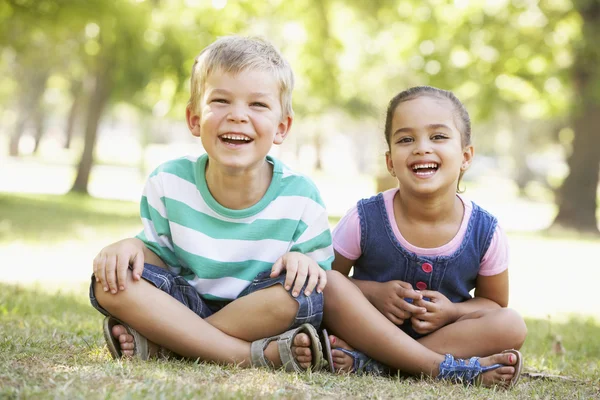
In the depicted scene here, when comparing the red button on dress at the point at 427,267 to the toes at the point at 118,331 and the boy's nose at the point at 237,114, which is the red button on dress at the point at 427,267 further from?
the toes at the point at 118,331

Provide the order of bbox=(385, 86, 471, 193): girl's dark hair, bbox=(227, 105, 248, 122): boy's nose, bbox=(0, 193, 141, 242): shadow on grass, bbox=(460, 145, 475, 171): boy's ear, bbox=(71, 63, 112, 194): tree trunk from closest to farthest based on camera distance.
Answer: bbox=(227, 105, 248, 122): boy's nose
bbox=(385, 86, 471, 193): girl's dark hair
bbox=(460, 145, 475, 171): boy's ear
bbox=(0, 193, 141, 242): shadow on grass
bbox=(71, 63, 112, 194): tree trunk

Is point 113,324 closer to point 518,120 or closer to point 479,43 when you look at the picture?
point 479,43

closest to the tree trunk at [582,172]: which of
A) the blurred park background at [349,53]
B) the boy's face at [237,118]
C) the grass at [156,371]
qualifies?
the blurred park background at [349,53]

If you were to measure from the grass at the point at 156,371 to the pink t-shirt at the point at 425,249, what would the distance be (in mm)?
487

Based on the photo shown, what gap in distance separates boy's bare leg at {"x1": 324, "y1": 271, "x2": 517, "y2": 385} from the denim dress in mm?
244

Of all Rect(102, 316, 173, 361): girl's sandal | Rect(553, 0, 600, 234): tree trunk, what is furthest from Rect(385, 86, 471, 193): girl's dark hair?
Rect(553, 0, 600, 234): tree trunk

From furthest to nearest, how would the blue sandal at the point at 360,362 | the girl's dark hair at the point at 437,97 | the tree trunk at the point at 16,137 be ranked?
the tree trunk at the point at 16,137 < the girl's dark hair at the point at 437,97 < the blue sandal at the point at 360,362

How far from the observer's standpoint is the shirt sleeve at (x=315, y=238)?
293 centimetres

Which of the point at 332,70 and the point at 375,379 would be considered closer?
the point at 375,379

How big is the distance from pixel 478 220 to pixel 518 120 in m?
30.6

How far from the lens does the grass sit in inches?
81.3

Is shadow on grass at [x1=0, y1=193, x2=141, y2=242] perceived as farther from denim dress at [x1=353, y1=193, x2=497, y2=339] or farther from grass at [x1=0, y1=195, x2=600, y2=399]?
denim dress at [x1=353, y1=193, x2=497, y2=339]

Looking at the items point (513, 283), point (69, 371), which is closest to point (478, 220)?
point (69, 371)

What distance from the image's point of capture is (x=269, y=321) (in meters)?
2.70
